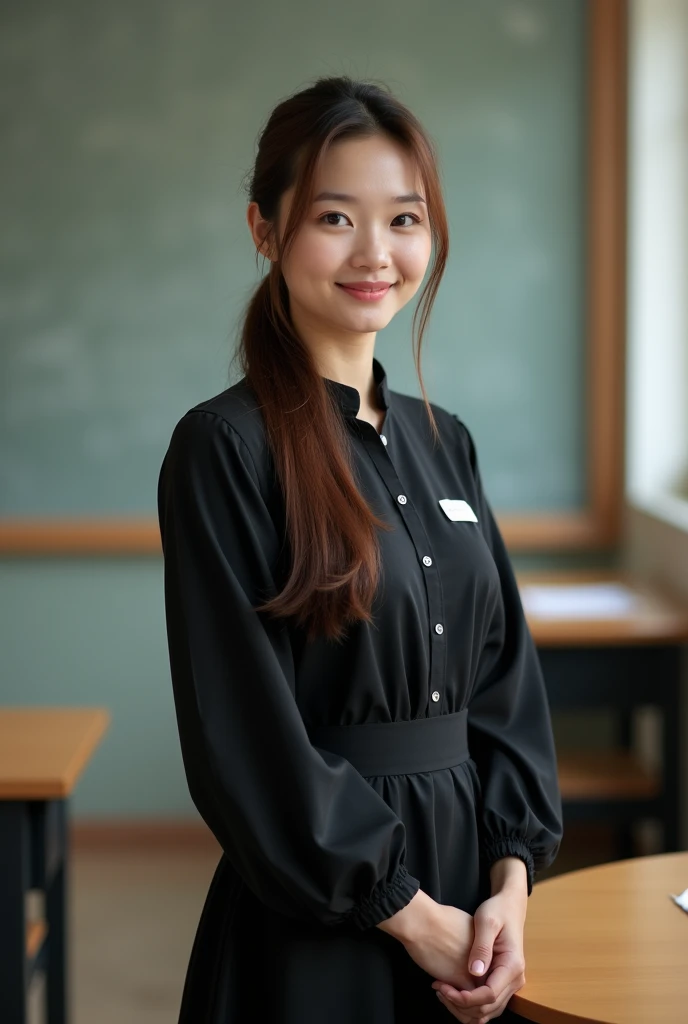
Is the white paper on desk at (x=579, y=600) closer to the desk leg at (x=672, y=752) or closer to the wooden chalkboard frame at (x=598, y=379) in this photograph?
the desk leg at (x=672, y=752)

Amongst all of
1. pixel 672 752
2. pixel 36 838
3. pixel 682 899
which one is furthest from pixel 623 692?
pixel 682 899

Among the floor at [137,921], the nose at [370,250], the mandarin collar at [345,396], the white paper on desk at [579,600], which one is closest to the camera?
the nose at [370,250]

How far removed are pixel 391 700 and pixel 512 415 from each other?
9.02ft

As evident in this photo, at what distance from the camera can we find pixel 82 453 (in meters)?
3.96

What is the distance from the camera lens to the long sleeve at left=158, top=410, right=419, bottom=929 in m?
1.19

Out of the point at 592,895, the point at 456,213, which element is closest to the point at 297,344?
the point at 592,895

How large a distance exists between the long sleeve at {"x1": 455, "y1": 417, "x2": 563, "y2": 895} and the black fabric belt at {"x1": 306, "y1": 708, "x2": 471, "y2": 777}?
0.25 ft

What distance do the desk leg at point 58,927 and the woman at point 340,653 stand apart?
116 centimetres

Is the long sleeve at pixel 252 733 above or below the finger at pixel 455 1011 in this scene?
above

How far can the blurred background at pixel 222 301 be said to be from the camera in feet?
12.5

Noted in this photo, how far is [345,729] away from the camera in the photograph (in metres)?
1.32

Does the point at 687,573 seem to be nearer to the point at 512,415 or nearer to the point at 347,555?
the point at 512,415

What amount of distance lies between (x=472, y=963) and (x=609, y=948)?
19cm

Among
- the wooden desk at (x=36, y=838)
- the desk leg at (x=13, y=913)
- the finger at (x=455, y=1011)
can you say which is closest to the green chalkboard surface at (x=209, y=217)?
the wooden desk at (x=36, y=838)
